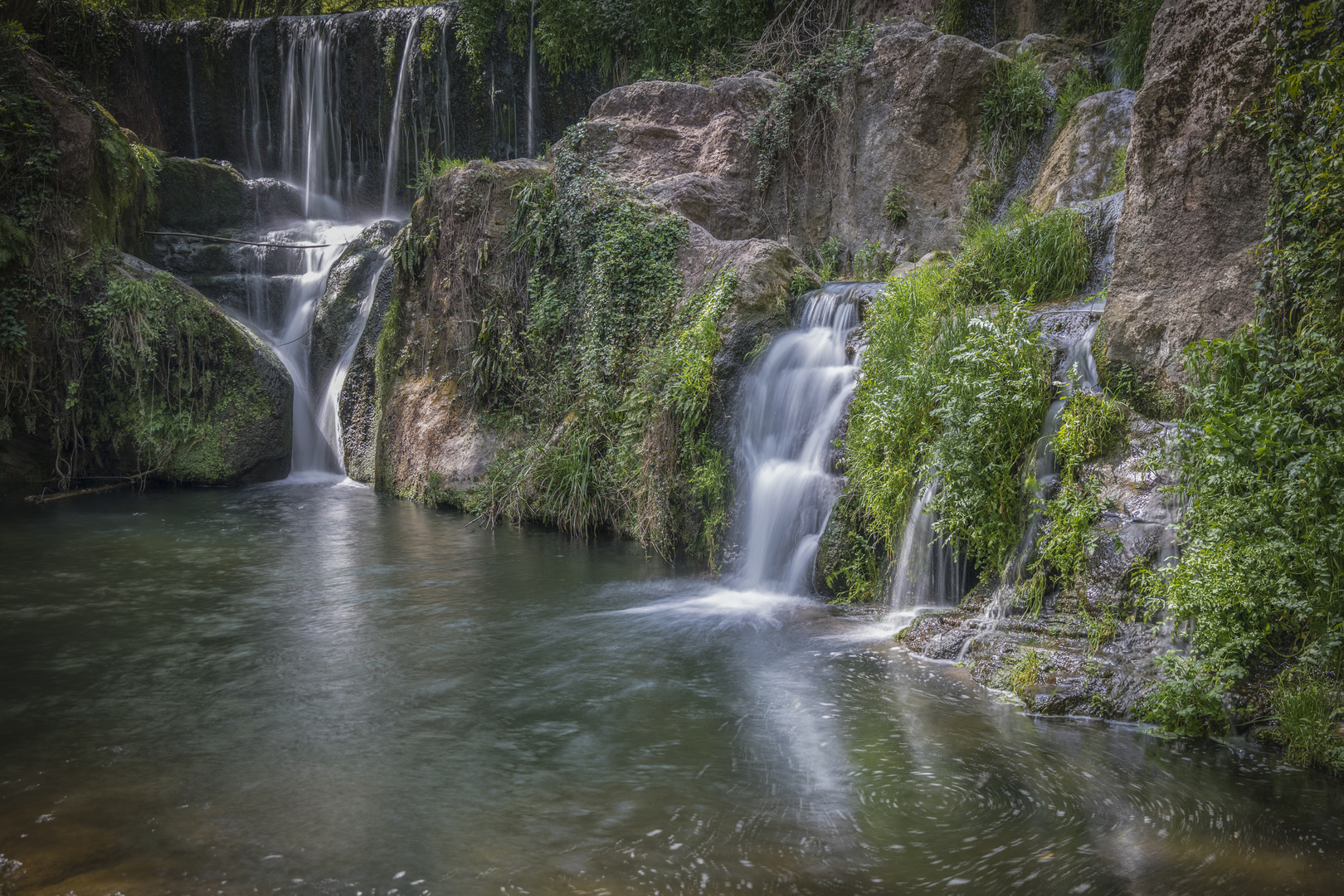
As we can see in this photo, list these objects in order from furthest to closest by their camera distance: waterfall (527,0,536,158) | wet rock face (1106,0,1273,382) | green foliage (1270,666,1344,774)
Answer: waterfall (527,0,536,158) → wet rock face (1106,0,1273,382) → green foliage (1270,666,1344,774)

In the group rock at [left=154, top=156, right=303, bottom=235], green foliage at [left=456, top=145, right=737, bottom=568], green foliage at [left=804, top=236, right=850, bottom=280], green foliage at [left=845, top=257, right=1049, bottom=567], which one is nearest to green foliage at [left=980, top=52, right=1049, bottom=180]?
green foliage at [left=804, top=236, right=850, bottom=280]

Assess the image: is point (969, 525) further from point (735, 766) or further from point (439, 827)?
point (439, 827)

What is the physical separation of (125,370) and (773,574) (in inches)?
435

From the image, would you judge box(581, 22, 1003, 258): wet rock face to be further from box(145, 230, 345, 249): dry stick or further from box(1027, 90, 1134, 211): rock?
box(145, 230, 345, 249): dry stick

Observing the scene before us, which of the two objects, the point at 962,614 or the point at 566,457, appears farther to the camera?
the point at 566,457

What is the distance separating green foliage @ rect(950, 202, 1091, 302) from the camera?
8.24 m

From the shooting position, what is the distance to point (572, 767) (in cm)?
427

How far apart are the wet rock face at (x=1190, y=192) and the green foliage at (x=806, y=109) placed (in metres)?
7.40

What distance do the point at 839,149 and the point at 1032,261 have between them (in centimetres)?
597

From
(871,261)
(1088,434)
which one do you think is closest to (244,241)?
(871,261)

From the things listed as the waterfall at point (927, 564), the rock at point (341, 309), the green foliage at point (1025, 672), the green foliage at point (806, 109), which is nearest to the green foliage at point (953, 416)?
the waterfall at point (927, 564)

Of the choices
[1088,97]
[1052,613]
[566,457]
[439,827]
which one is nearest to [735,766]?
[439,827]

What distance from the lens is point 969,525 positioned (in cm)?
608

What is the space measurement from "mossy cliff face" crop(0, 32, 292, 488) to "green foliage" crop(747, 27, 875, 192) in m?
8.91
